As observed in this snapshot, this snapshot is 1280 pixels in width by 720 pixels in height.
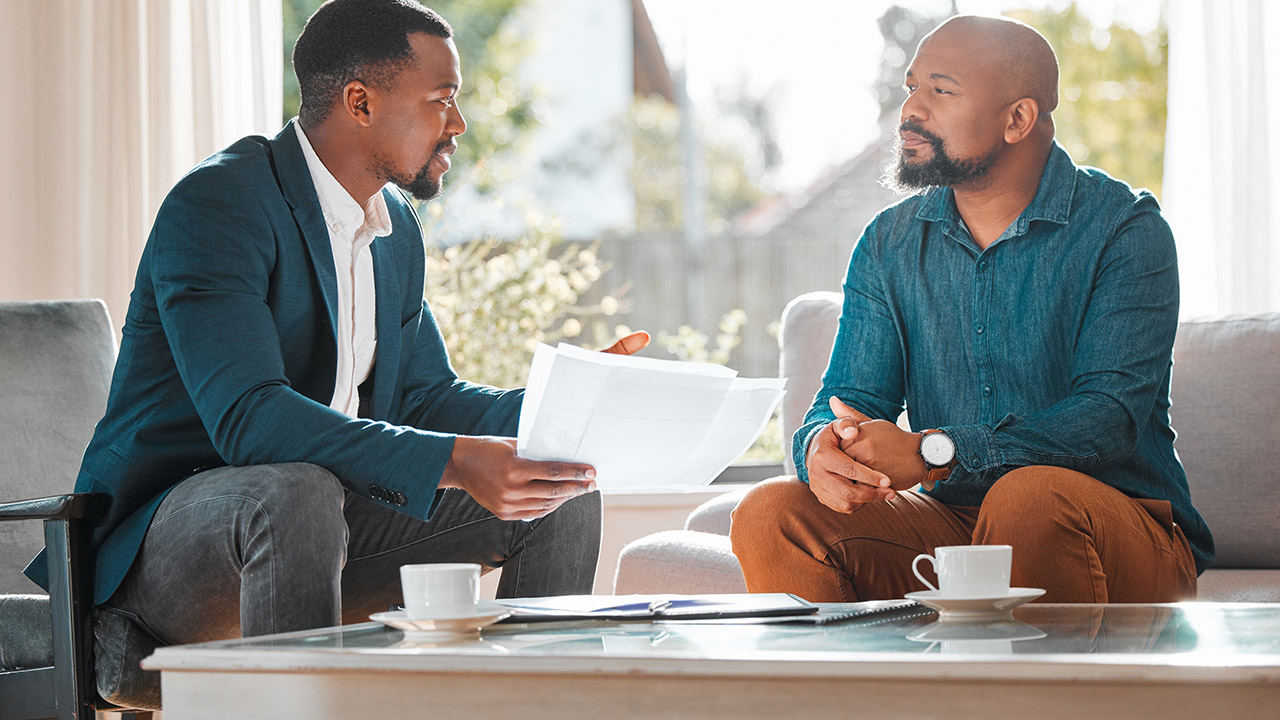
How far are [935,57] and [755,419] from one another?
28.3 inches

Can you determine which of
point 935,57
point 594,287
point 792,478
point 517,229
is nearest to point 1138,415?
point 792,478

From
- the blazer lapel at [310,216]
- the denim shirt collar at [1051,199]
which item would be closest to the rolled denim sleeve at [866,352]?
the denim shirt collar at [1051,199]

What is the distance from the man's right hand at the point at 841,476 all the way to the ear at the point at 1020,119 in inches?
21.8

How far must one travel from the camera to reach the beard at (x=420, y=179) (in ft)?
5.85

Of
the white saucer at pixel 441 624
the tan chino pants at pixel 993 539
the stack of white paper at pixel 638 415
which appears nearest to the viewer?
the white saucer at pixel 441 624

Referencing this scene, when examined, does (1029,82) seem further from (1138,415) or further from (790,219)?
(790,219)

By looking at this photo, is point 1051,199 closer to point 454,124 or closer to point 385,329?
point 454,124

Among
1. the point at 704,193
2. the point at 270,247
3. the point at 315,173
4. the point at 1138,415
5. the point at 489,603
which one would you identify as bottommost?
the point at 489,603

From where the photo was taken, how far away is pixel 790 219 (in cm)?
805

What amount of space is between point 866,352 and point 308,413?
0.91 m

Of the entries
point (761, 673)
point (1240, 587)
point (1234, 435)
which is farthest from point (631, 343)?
point (1234, 435)

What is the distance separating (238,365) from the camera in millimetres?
1447

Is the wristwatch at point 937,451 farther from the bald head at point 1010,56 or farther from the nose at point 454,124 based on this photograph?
the nose at point 454,124

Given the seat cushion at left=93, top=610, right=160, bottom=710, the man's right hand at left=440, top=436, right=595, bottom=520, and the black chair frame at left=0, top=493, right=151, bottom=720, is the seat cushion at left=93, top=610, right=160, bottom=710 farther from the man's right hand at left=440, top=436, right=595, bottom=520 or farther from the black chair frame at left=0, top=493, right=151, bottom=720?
the man's right hand at left=440, top=436, right=595, bottom=520
